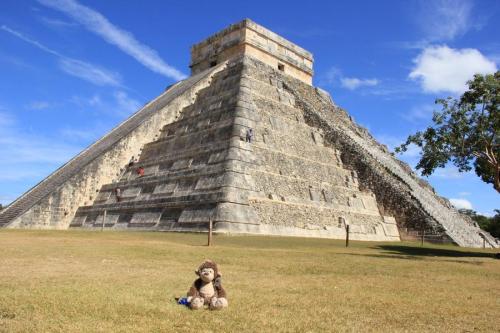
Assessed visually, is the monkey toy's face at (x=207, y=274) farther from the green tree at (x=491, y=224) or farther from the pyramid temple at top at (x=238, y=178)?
the green tree at (x=491, y=224)

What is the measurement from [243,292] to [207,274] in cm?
102

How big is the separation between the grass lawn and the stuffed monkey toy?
0.14 meters

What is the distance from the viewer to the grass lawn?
4.48 meters

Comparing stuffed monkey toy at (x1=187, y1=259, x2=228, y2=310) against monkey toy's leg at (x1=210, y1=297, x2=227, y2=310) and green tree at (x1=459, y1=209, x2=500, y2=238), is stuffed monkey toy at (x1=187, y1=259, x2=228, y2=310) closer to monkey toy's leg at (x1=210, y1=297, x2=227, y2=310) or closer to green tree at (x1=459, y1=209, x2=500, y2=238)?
monkey toy's leg at (x1=210, y1=297, x2=227, y2=310)

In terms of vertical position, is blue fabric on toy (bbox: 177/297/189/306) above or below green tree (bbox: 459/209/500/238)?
below

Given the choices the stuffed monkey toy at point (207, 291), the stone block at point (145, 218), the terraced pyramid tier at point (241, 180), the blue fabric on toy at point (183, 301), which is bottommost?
the blue fabric on toy at point (183, 301)

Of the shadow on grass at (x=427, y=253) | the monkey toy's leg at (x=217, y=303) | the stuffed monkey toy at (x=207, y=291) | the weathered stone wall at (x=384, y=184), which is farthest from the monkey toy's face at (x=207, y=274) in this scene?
the weathered stone wall at (x=384, y=184)

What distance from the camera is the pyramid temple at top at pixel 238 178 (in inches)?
651

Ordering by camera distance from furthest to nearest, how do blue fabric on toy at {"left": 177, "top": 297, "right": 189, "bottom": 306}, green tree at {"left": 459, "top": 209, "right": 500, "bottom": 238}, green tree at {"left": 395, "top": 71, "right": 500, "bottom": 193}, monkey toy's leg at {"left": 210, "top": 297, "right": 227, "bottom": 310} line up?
green tree at {"left": 459, "top": 209, "right": 500, "bottom": 238} → green tree at {"left": 395, "top": 71, "right": 500, "bottom": 193} → blue fabric on toy at {"left": 177, "top": 297, "right": 189, "bottom": 306} → monkey toy's leg at {"left": 210, "top": 297, "right": 227, "bottom": 310}

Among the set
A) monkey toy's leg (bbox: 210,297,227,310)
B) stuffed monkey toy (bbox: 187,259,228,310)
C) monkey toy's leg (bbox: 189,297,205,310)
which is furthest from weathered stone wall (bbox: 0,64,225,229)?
monkey toy's leg (bbox: 210,297,227,310)

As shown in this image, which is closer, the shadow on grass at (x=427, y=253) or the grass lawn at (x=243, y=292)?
the grass lawn at (x=243, y=292)

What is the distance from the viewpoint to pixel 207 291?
5.21 m

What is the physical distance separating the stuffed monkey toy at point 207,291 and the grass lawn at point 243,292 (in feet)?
0.47

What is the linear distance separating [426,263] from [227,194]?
Result: 6.90 metres
